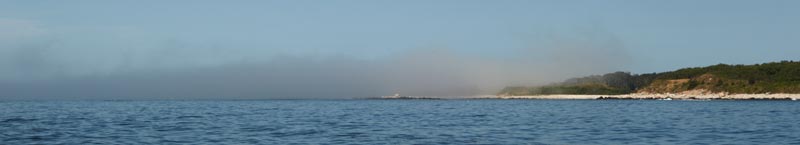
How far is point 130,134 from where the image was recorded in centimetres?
5069

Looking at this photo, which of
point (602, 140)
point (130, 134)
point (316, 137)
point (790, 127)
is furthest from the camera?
point (790, 127)

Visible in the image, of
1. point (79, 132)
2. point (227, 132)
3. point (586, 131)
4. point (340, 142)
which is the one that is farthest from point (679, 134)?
point (79, 132)

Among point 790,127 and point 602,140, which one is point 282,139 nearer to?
point 602,140

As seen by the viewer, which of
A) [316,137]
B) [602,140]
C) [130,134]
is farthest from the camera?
[130,134]

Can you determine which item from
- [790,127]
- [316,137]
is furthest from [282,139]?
[790,127]

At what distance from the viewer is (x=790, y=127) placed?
183ft

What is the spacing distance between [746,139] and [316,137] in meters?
22.7

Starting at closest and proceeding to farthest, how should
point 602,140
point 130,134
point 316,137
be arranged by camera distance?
point 602,140, point 316,137, point 130,134

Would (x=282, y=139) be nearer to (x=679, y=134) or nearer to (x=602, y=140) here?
(x=602, y=140)

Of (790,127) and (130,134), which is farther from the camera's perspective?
(790,127)

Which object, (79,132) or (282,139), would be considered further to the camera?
(79,132)

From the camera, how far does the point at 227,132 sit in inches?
2048

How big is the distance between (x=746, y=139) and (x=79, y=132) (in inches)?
1519

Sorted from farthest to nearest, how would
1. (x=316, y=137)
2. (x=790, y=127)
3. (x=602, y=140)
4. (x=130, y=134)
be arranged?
1. (x=790, y=127)
2. (x=130, y=134)
3. (x=316, y=137)
4. (x=602, y=140)
